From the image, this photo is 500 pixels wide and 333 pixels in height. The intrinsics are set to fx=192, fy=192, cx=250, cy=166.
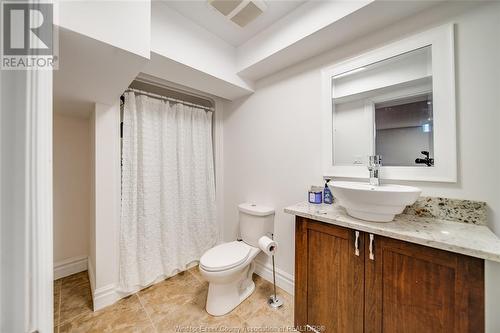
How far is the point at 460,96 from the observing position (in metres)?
1.06

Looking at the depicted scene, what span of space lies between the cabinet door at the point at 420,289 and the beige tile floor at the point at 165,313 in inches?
29.3

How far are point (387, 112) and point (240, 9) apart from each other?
4.19ft

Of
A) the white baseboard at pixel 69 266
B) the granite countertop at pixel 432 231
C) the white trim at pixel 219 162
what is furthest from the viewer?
the white trim at pixel 219 162

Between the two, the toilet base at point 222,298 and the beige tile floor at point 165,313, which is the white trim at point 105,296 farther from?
the toilet base at point 222,298

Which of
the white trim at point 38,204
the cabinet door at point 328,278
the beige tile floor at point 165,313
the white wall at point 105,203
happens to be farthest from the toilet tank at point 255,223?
the white trim at point 38,204

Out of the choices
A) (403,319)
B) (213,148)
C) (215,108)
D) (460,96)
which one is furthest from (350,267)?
(215,108)

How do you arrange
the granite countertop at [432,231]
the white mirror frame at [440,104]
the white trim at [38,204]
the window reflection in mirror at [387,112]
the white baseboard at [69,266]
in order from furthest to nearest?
the white baseboard at [69,266]
the window reflection in mirror at [387,112]
the white mirror frame at [440,104]
the granite countertop at [432,231]
the white trim at [38,204]

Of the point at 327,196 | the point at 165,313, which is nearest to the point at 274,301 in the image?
the point at 165,313

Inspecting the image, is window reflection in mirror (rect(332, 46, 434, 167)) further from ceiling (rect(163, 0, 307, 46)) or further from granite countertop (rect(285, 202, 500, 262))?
ceiling (rect(163, 0, 307, 46))

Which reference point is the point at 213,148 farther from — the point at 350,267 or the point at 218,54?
the point at 350,267

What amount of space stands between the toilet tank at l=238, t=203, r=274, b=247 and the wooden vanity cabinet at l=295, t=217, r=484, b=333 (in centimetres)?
58

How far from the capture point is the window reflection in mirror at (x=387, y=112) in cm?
117

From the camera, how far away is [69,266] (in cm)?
200

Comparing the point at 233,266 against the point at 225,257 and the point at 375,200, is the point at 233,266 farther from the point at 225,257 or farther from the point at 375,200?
the point at 375,200
